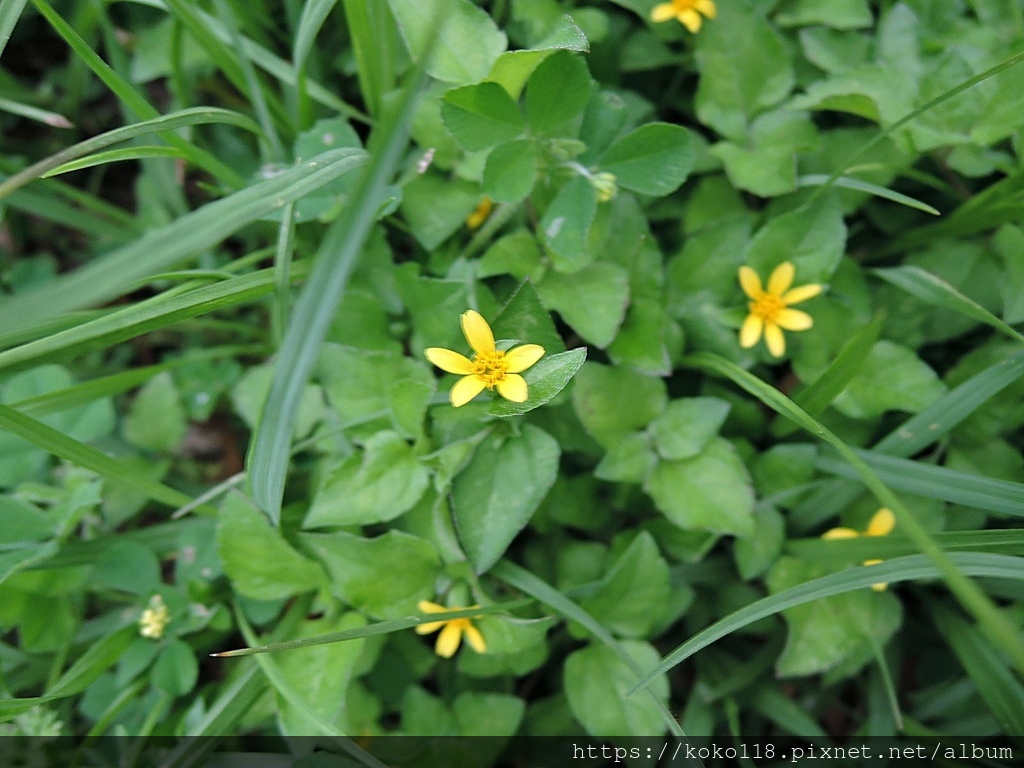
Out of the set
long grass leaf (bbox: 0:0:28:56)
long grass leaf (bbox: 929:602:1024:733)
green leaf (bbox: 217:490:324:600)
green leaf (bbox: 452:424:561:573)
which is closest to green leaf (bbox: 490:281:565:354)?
green leaf (bbox: 452:424:561:573)

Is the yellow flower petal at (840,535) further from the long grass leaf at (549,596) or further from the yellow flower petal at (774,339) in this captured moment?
the long grass leaf at (549,596)

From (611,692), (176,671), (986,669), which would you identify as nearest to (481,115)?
(611,692)

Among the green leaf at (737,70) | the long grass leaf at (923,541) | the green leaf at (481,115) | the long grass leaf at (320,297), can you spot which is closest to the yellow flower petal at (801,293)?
the long grass leaf at (923,541)

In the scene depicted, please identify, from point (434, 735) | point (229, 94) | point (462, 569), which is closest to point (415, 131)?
point (229, 94)

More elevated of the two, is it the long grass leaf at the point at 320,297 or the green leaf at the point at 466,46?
the green leaf at the point at 466,46

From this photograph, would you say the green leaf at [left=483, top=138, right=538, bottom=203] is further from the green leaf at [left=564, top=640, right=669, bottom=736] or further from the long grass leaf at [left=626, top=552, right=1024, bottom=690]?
the green leaf at [left=564, top=640, right=669, bottom=736]

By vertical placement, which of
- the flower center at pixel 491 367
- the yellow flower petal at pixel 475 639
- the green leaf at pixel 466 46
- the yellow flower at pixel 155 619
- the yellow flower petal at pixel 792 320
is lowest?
the yellow flower at pixel 155 619
